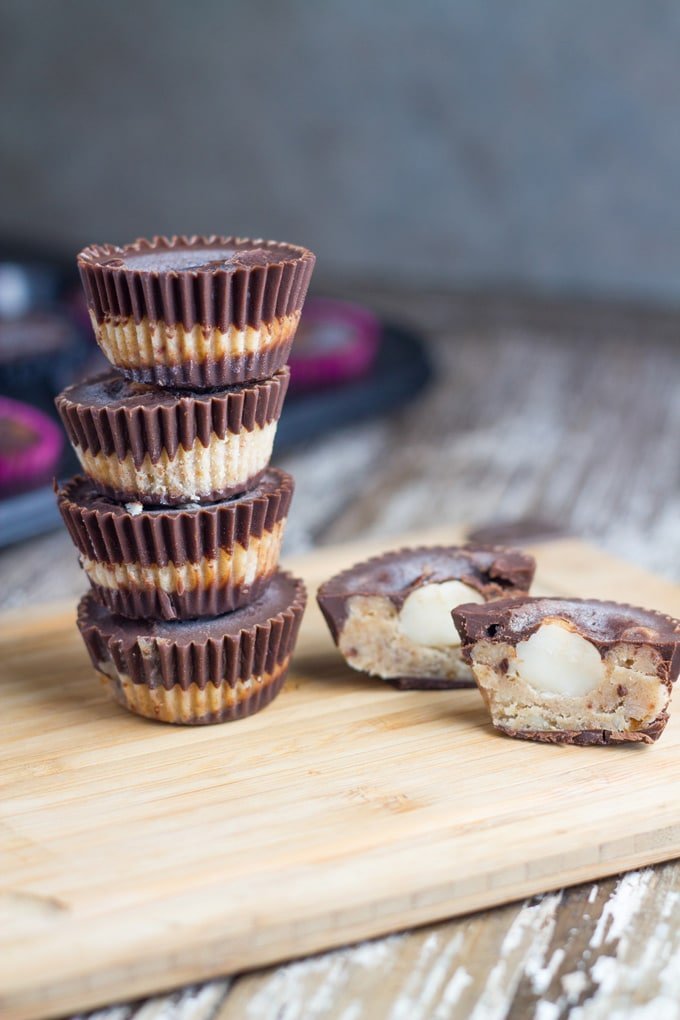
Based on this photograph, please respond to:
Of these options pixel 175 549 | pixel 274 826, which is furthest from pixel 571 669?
pixel 175 549

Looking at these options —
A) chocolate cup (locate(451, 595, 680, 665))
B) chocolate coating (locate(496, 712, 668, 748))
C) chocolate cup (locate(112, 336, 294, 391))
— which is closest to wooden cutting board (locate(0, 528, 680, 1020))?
chocolate coating (locate(496, 712, 668, 748))

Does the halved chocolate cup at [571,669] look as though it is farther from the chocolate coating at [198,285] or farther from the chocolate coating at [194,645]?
the chocolate coating at [198,285]

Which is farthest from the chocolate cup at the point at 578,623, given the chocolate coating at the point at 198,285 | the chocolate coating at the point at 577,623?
the chocolate coating at the point at 198,285

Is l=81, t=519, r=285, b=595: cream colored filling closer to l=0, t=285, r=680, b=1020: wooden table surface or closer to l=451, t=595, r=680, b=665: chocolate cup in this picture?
l=451, t=595, r=680, b=665: chocolate cup

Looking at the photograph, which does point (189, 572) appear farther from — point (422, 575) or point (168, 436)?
point (422, 575)

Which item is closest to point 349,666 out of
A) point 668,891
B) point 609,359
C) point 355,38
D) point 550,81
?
point 668,891

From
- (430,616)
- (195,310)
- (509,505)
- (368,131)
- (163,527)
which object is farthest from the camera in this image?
(368,131)
